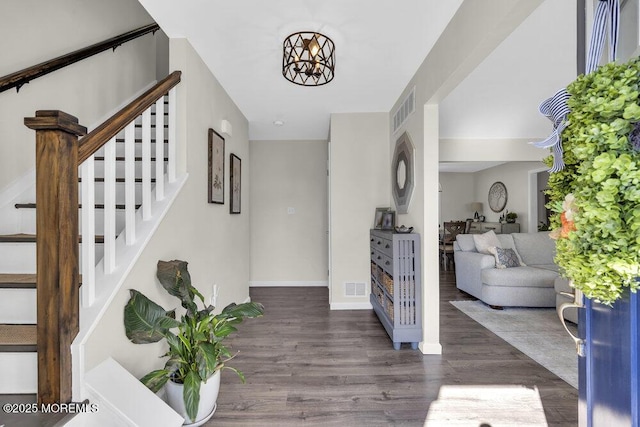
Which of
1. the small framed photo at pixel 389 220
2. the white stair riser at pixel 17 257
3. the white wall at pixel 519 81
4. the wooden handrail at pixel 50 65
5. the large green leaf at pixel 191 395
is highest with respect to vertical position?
the white wall at pixel 519 81

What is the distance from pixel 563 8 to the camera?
213 centimetres

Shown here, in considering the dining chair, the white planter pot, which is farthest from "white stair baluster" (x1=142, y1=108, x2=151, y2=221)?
the dining chair

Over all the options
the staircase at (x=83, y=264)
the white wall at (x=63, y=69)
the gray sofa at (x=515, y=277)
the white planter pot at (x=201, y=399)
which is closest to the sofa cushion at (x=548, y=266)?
the gray sofa at (x=515, y=277)

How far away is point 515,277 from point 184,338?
377 cm

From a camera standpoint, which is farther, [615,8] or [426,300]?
[426,300]

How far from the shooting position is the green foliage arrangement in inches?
27.2

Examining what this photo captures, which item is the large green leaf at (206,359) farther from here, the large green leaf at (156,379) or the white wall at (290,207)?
the white wall at (290,207)

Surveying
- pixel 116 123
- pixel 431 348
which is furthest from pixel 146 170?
pixel 431 348

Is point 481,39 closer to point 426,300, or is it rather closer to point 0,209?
point 426,300

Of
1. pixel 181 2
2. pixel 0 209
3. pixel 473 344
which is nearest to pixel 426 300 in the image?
pixel 473 344

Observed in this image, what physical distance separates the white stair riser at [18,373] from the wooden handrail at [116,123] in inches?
33.8

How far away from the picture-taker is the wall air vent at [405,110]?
9.43 feet

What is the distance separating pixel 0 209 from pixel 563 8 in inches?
160

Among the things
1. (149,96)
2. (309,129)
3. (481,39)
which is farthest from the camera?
(309,129)
